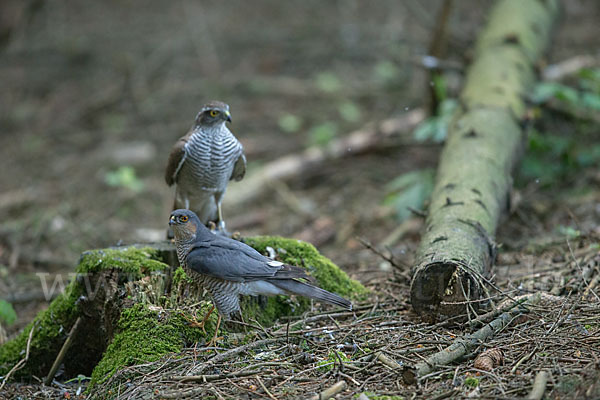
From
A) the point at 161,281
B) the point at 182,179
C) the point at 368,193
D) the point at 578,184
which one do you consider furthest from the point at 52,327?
the point at 578,184

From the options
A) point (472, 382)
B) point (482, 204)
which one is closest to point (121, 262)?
point (472, 382)

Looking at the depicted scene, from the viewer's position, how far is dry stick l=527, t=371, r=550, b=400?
278cm

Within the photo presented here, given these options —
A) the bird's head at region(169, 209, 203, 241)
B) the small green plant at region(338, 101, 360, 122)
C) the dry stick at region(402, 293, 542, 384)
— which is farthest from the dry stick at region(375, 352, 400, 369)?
the small green plant at region(338, 101, 360, 122)

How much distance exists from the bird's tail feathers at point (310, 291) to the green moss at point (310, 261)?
656mm

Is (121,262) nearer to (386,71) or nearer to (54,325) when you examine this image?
(54,325)

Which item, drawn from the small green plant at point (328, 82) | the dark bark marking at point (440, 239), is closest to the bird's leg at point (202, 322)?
the dark bark marking at point (440, 239)

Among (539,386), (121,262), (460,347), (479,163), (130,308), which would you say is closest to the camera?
(539,386)

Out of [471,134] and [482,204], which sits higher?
[471,134]

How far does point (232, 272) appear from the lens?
3.78 meters

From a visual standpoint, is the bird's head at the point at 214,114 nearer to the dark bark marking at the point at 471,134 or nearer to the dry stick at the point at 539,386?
the dark bark marking at the point at 471,134

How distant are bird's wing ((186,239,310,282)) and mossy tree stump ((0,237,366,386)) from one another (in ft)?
1.19

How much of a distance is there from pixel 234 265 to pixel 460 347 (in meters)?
1.46

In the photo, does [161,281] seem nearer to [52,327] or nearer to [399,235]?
[52,327]

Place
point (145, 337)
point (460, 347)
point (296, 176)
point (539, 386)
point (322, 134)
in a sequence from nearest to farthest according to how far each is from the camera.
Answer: point (539, 386) < point (460, 347) < point (145, 337) < point (296, 176) < point (322, 134)
